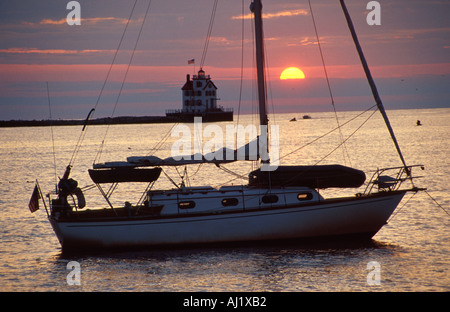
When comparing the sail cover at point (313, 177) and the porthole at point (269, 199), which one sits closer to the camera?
the porthole at point (269, 199)

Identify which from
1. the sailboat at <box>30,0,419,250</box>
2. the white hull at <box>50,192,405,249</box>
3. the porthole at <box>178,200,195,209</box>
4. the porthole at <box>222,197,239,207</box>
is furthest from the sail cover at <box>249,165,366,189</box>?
the porthole at <box>178,200,195,209</box>

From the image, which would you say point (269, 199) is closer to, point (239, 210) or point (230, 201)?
point (239, 210)

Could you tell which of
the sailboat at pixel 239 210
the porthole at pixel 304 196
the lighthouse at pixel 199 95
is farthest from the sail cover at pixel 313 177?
the lighthouse at pixel 199 95

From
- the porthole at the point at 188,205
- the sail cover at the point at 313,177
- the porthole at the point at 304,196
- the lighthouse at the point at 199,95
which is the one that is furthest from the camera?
the lighthouse at the point at 199,95

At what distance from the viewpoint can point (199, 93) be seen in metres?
172

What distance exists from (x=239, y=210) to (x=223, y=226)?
3.07 feet

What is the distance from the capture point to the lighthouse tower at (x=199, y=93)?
170 m

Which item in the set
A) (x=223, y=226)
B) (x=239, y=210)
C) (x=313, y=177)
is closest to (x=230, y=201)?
(x=239, y=210)

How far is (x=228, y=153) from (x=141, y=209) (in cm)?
442

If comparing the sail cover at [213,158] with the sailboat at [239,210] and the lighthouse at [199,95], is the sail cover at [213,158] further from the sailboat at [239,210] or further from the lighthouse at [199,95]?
the lighthouse at [199,95]

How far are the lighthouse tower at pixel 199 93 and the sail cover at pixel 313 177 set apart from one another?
5766 inches

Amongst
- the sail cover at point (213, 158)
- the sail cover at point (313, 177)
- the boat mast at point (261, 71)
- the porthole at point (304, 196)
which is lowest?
the porthole at point (304, 196)
